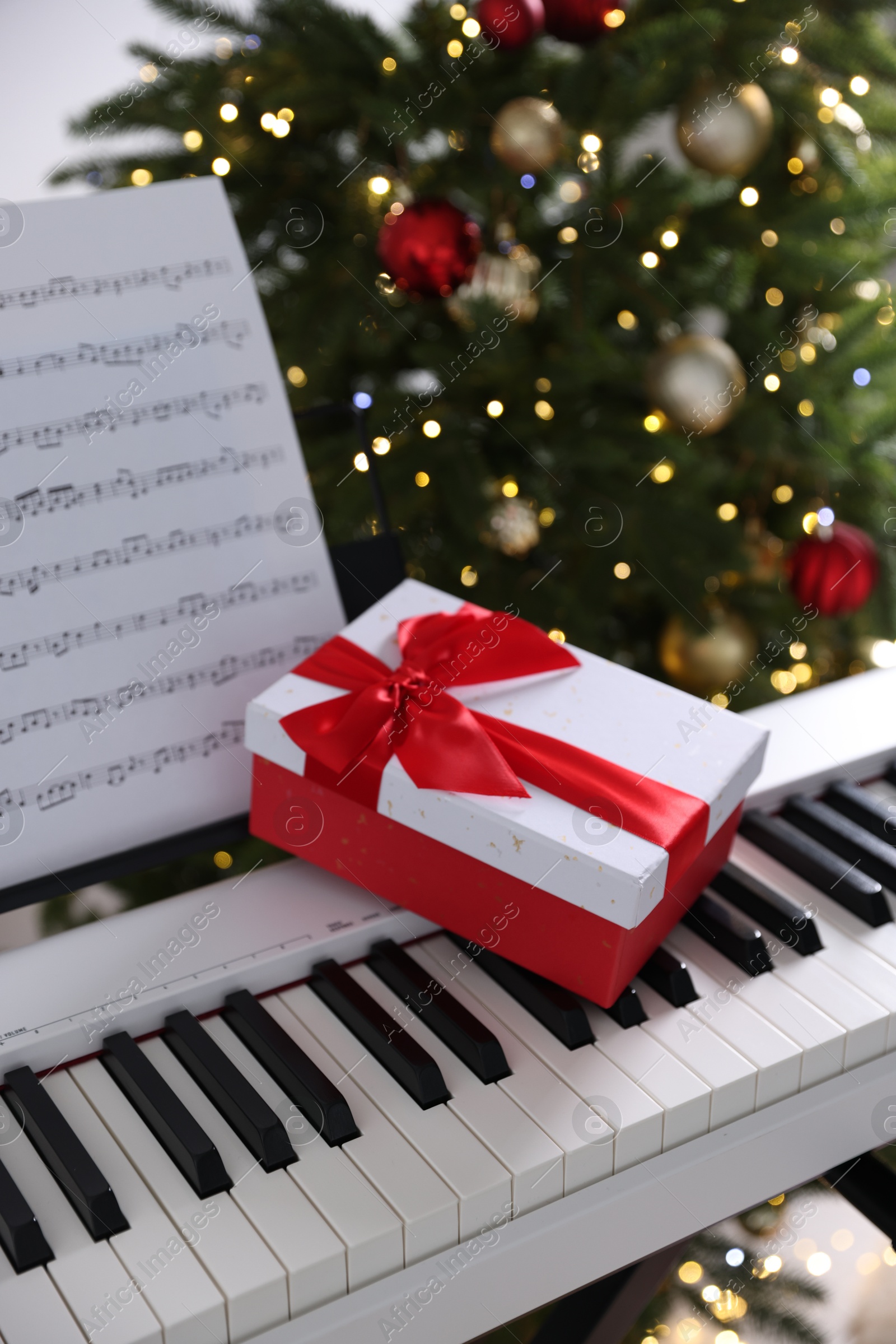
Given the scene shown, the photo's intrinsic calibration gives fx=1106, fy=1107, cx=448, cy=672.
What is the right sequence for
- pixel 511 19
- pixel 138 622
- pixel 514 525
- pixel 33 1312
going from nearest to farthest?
1. pixel 33 1312
2. pixel 138 622
3. pixel 511 19
4. pixel 514 525

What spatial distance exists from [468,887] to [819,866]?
0.37 meters

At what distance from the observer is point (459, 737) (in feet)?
3.04

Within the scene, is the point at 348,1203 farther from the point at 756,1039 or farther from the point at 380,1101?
the point at 756,1039

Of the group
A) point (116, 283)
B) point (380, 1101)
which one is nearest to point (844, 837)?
point (380, 1101)

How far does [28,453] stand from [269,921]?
46cm

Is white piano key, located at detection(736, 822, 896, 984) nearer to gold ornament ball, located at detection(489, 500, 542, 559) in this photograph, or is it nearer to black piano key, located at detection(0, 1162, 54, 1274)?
black piano key, located at detection(0, 1162, 54, 1274)

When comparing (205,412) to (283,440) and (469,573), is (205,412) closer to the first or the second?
(283,440)

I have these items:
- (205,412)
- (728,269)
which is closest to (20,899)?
(205,412)

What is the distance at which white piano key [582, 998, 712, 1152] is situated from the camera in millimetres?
859

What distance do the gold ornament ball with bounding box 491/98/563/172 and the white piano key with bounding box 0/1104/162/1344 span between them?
148cm

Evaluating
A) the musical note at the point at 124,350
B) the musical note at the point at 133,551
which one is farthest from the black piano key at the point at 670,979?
the musical note at the point at 124,350

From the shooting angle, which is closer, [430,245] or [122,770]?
[122,770]

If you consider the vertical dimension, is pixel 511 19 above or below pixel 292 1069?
above

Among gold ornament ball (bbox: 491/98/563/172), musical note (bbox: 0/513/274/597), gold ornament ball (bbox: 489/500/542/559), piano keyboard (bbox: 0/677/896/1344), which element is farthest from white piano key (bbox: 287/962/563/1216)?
gold ornament ball (bbox: 491/98/563/172)
